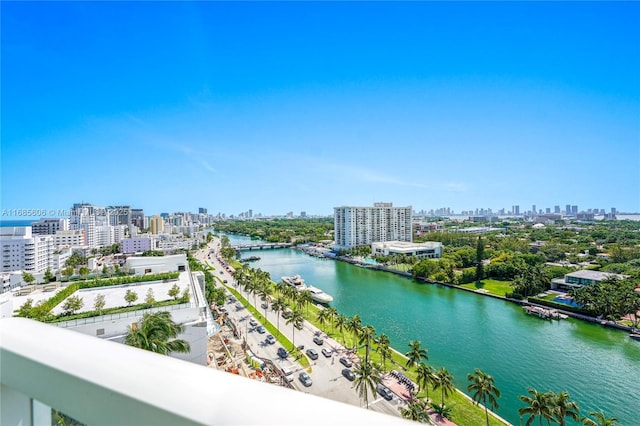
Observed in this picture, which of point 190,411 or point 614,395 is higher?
point 190,411

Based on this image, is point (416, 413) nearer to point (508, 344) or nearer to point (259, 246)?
point (508, 344)

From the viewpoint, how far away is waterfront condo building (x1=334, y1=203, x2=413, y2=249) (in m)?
22.7

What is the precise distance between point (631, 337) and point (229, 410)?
1071 centimetres

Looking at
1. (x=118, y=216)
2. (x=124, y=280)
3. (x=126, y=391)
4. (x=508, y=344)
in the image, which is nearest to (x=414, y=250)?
(x=508, y=344)

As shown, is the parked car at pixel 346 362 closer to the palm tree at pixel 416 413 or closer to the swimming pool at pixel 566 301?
the palm tree at pixel 416 413

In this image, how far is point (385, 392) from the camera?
5.06 m

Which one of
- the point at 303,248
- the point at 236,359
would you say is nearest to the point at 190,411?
the point at 236,359

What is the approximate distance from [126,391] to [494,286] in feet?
45.2

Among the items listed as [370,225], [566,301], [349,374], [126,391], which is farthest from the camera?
[370,225]

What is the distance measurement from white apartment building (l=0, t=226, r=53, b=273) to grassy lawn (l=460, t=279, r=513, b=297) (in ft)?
60.9

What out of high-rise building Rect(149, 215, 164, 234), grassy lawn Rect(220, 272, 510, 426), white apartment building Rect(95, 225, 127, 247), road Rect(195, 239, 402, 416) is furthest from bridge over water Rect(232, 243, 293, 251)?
road Rect(195, 239, 402, 416)

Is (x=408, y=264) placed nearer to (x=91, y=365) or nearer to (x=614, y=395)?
(x=614, y=395)

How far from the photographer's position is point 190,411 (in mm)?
239

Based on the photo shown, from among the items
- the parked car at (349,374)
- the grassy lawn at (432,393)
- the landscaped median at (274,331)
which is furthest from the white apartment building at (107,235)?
the parked car at (349,374)
